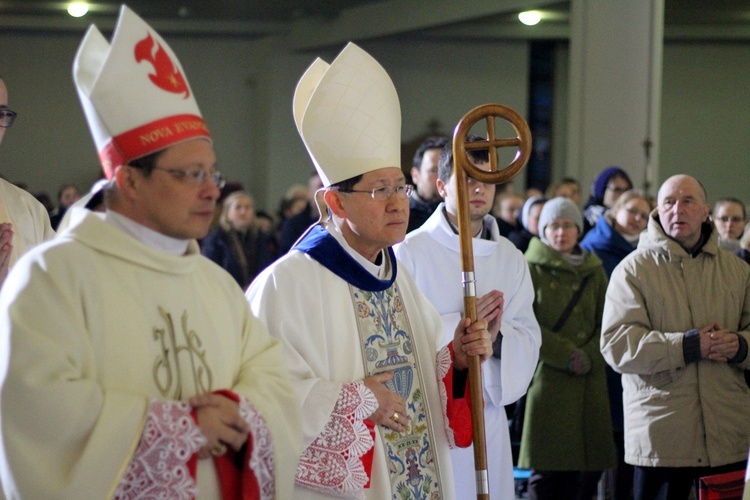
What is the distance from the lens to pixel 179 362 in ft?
7.69

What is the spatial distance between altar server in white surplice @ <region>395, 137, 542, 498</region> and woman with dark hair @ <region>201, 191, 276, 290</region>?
3.62 metres

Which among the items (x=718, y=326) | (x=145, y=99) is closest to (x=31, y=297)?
(x=145, y=99)

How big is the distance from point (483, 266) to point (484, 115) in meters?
1.17

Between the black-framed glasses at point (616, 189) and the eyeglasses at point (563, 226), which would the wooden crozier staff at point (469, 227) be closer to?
the eyeglasses at point (563, 226)

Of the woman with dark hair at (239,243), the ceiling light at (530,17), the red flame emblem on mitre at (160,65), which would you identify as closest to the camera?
the red flame emblem on mitre at (160,65)

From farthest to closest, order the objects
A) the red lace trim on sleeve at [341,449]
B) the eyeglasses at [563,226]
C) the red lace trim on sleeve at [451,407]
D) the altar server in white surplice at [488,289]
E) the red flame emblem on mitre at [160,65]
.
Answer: the eyeglasses at [563,226] < the altar server in white surplice at [488,289] < the red lace trim on sleeve at [451,407] < the red lace trim on sleeve at [341,449] < the red flame emblem on mitre at [160,65]

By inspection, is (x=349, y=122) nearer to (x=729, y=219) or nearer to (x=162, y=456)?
(x=162, y=456)

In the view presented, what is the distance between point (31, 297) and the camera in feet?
6.96

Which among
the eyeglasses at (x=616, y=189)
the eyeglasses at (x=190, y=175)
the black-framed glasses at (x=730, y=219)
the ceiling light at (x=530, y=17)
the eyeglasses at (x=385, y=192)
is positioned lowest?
the eyeglasses at (x=190, y=175)

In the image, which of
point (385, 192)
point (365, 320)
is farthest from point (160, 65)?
point (365, 320)

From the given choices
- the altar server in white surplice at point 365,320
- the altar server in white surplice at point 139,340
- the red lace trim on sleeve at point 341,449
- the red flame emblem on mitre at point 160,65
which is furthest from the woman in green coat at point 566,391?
the red flame emblem on mitre at point 160,65

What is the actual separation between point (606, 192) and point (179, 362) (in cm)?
578

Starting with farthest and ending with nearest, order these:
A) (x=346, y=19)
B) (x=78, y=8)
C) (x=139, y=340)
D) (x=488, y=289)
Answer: (x=78, y=8), (x=346, y=19), (x=488, y=289), (x=139, y=340)

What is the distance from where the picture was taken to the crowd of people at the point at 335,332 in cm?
215
